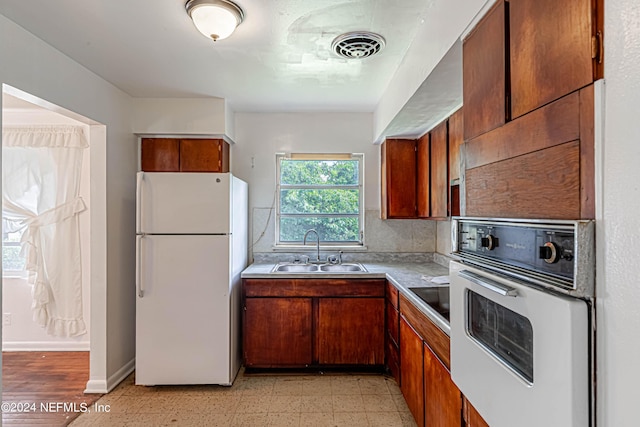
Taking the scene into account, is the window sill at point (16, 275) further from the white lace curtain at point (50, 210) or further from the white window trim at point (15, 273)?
the white lace curtain at point (50, 210)

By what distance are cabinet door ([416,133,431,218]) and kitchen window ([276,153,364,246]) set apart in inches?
25.3

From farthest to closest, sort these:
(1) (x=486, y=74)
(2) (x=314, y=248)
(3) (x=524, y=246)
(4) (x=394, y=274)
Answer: (2) (x=314, y=248) → (4) (x=394, y=274) → (1) (x=486, y=74) → (3) (x=524, y=246)

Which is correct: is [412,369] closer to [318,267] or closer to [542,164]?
[318,267]

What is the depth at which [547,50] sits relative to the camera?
858 millimetres

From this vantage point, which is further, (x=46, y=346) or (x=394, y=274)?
(x=46, y=346)

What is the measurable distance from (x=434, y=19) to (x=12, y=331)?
459cm

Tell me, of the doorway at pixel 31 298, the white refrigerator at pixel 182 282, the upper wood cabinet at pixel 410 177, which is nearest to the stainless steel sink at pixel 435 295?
the upper wood cabinet at pixel 410 177

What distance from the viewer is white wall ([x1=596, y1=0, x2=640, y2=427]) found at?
61cm

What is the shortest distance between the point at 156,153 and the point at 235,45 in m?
1.59

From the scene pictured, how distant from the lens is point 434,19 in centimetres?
167

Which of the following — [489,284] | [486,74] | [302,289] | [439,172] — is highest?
[486,74]

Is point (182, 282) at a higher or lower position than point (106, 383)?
higher

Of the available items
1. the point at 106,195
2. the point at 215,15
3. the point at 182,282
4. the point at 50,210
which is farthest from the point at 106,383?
the point at 215,15

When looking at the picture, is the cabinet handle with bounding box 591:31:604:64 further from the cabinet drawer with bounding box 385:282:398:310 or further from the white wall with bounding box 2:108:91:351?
the white wall with bounding box 2:108:91:351
